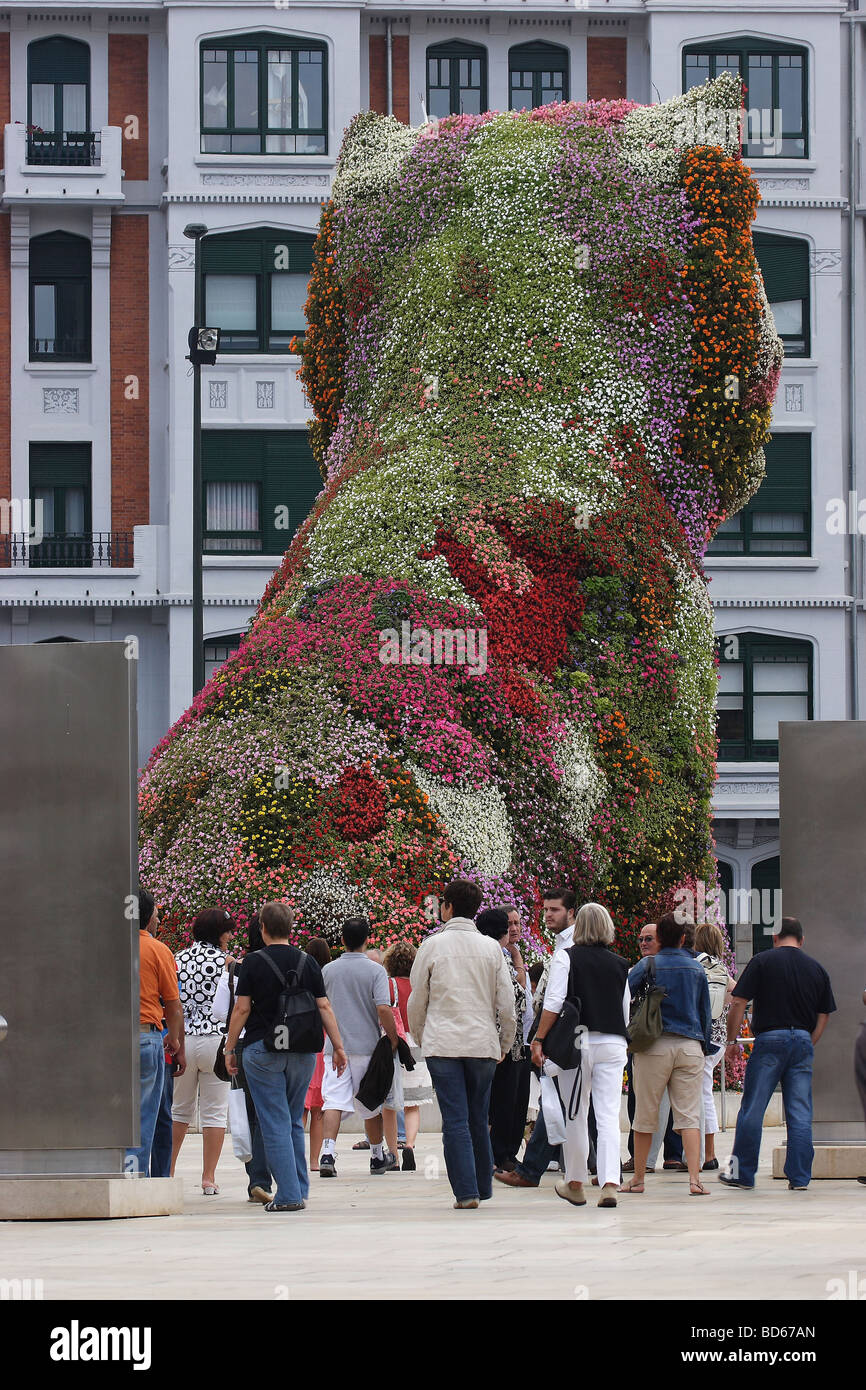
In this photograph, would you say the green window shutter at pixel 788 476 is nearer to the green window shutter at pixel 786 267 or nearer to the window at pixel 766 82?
the green window shutter at pixel 786 267

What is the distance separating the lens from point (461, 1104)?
40.9 feet

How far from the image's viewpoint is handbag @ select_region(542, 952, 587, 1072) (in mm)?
12719

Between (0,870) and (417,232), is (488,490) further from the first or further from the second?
(0,870)

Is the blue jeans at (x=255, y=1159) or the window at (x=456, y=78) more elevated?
the window at (x=456, y=78)

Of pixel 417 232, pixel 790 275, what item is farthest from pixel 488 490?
pixel 790 275

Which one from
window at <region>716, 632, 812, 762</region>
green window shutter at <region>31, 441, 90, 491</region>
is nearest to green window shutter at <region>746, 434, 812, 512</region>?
window at <region>716, 632, 812, 762</region>

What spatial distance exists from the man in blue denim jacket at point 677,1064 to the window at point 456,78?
30.3 metres

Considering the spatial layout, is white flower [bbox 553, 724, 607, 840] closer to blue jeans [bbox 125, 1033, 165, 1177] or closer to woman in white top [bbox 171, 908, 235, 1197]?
woman in white top [bbox 171, 908, 235, 1197]

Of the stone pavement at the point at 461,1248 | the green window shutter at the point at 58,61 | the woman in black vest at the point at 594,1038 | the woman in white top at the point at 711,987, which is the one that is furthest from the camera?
the green window shutter at the point at 58,61

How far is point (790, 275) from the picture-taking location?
40.7m

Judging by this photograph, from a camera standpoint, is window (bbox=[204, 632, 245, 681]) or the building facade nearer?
window (bbox=[204, 632, 245, 681])

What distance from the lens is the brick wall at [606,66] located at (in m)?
41.5

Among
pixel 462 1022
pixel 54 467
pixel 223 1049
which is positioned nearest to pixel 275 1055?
pixel 223 1049

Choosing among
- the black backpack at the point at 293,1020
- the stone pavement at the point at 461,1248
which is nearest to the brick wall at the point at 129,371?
the stone pavement at the point at 461,1248
